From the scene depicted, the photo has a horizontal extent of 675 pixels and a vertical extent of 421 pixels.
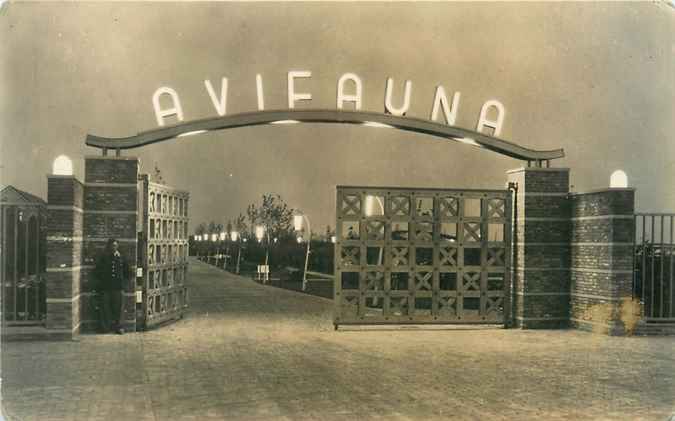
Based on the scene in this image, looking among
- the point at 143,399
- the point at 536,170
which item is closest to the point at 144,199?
the point at 143,399

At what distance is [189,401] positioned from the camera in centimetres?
879

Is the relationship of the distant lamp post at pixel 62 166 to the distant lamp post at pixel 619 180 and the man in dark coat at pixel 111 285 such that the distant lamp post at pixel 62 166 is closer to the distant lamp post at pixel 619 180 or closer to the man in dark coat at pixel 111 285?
the man in dark coat at pixel 111 285

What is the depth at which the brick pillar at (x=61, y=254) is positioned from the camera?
13977mm

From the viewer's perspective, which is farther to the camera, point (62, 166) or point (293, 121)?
point (293, 121)

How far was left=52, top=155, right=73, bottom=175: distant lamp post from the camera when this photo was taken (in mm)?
14258

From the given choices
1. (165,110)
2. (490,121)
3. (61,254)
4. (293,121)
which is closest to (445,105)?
(490,121)

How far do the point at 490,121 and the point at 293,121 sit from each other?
453cm

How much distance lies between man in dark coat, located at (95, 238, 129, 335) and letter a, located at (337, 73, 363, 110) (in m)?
5.78

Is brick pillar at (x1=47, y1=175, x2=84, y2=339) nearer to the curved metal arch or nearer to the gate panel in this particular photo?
the curved metal arch

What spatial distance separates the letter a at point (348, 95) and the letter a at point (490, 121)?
282 centimetres

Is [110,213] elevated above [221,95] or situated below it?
Result: below

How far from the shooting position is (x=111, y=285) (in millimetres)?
15062

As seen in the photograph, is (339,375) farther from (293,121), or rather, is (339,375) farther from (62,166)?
(62,166)

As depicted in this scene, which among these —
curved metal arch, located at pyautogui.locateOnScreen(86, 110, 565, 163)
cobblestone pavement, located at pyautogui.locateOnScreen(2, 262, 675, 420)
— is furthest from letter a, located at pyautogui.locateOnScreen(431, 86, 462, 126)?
Result: cobblestone pavement, located at pyautogui.locateOnScreen(2, 262, 675, 420)
